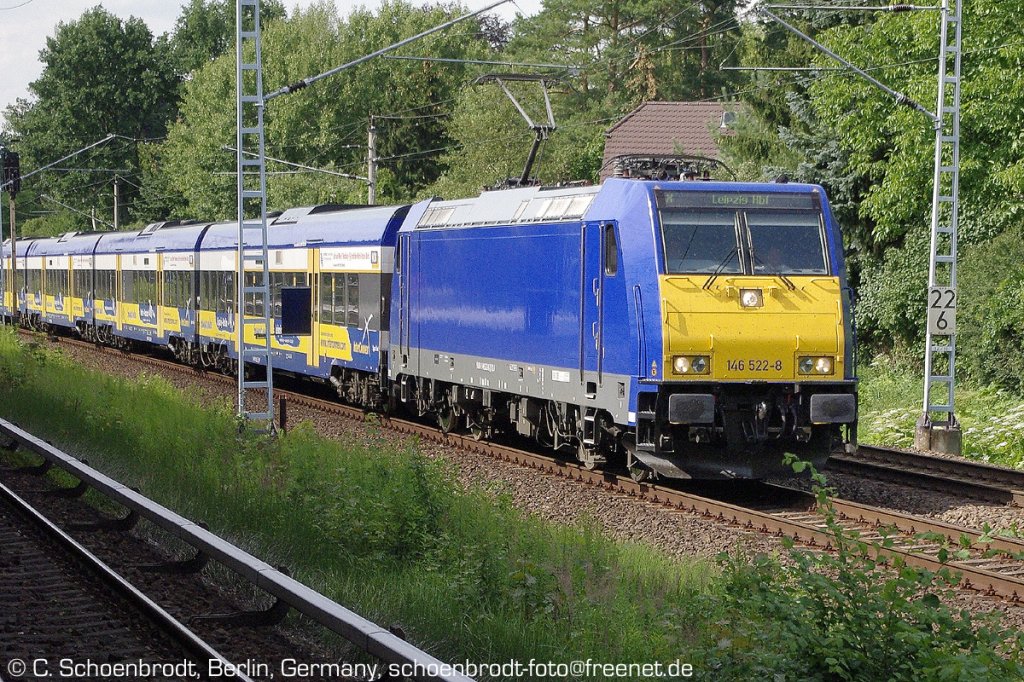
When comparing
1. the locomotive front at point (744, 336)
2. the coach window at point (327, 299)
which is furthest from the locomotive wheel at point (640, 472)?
the coach window at point (327, 299)

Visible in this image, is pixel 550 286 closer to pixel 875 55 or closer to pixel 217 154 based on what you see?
pixel 875 55

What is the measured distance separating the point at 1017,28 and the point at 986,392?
652cm

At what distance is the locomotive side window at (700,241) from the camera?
14.0 m

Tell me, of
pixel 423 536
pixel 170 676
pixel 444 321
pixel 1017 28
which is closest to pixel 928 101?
pixel 1017 28

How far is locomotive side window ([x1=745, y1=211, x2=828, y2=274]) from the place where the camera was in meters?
14.3

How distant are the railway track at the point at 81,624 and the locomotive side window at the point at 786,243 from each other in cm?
745

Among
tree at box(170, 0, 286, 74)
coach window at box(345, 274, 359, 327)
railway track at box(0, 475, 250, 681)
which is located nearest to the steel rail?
railway track at box(0, 475, 250, 681)

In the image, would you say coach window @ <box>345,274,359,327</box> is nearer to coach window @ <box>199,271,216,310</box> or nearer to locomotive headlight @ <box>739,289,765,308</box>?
coach window @ <box>199,271,216,310</box>

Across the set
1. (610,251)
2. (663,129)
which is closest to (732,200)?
(610,251)

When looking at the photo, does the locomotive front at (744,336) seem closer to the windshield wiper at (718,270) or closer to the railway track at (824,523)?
the windshield wiper at (718,270)

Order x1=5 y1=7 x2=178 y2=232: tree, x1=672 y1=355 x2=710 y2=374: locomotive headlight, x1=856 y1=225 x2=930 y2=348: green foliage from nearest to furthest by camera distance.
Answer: x1=672 y1=355 x2=710 y2=374: locomotive headlight < x1=856 y1=225 x2=930 y2=348: green foliage < x1=5 y1=7 x2=178 y2=232: tree

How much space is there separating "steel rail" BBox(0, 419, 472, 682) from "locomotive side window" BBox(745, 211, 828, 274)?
6.79 meters

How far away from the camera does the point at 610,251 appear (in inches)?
568

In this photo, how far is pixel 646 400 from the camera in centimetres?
1376
